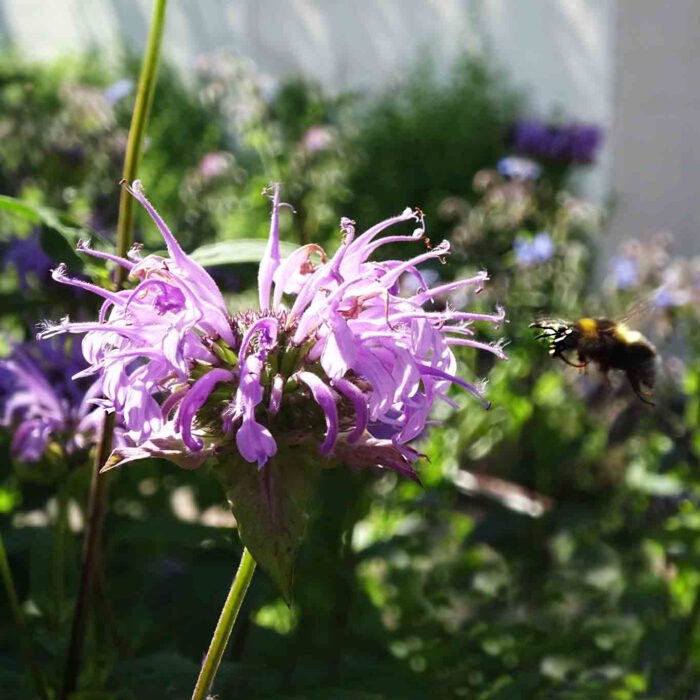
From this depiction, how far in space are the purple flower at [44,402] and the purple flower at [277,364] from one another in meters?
0.28

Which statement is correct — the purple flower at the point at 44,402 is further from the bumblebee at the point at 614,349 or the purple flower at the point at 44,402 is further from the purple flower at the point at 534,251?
the purple flower at the point at 534,251

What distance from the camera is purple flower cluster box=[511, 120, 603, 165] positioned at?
9.41 feet

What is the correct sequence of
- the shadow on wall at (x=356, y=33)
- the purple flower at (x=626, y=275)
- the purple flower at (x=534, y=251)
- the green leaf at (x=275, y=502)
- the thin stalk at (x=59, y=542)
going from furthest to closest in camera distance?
the shadow on wall at (x=356, y=33), the purple flower at (x=626, y=275), the purple flower at (x=534, y=251), the thin stalk at (x=59, y=542), the green leaf at (x=275, y=502)

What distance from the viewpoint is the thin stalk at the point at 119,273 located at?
964 millimetres

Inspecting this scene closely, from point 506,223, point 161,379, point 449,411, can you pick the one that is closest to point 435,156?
point 506,223

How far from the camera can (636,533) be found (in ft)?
7.29

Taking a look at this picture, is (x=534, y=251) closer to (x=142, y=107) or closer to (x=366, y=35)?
(x=142, y=107)

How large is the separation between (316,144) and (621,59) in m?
3.92

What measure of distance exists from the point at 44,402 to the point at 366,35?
5.85 m

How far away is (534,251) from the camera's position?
2068mm

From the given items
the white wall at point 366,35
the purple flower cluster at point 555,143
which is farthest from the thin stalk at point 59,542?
the white wall at point 366,35

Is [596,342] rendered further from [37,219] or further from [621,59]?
[621,59]

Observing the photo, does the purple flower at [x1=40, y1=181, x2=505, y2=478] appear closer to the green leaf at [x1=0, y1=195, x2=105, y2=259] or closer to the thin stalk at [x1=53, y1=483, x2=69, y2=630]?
the green leaf at [x1=0, y1=195, x2=105, y2=259]

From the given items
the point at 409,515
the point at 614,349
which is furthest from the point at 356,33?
the point at 614,349
